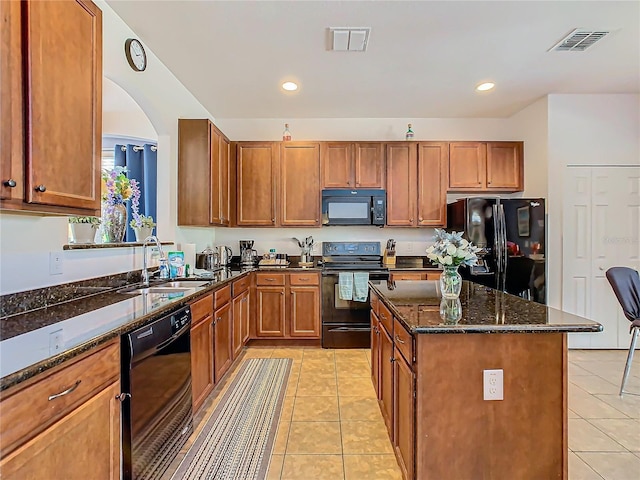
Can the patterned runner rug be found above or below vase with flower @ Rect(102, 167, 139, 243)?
below

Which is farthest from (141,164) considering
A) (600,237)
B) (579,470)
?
(600,237)

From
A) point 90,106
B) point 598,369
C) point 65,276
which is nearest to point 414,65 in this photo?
point 90,106

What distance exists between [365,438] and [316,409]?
1.59 feet

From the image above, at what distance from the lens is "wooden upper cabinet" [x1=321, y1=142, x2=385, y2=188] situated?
170 inches

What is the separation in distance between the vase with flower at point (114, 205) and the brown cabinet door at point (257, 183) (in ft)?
5.79

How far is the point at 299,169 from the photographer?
170 inches

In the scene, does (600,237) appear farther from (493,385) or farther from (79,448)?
(79,448)

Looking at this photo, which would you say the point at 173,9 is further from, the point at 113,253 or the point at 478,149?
the point at 478,149

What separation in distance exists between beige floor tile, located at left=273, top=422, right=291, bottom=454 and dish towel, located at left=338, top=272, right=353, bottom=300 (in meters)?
1.72

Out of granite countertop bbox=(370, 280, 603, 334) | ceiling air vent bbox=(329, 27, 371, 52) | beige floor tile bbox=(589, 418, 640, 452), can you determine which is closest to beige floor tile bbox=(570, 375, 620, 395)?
beige floor tile bbox=(589, 418, 640, 452)

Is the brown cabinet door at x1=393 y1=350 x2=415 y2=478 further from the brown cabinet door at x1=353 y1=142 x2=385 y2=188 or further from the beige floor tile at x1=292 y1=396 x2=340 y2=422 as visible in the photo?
the brown cabinet door at x1=353 y1=142 x2=385 y2=188

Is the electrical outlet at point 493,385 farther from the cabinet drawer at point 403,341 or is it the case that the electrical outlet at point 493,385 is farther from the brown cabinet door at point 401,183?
the brown cabinet door at point 401,183

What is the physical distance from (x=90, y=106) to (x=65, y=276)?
0.95m

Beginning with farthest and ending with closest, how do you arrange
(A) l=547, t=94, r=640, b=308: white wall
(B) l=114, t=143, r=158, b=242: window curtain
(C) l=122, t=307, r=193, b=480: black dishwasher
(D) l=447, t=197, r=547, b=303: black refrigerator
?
(B) l=114, t=143, r=158, b=242: window curtain, (A) l=547, t=94, r=640, b=308: white wall, (D) l=447, t=197, r=547, b=303: black refrigerator, (C) l=122, t=307, r=193, b=480: black dishwasher
